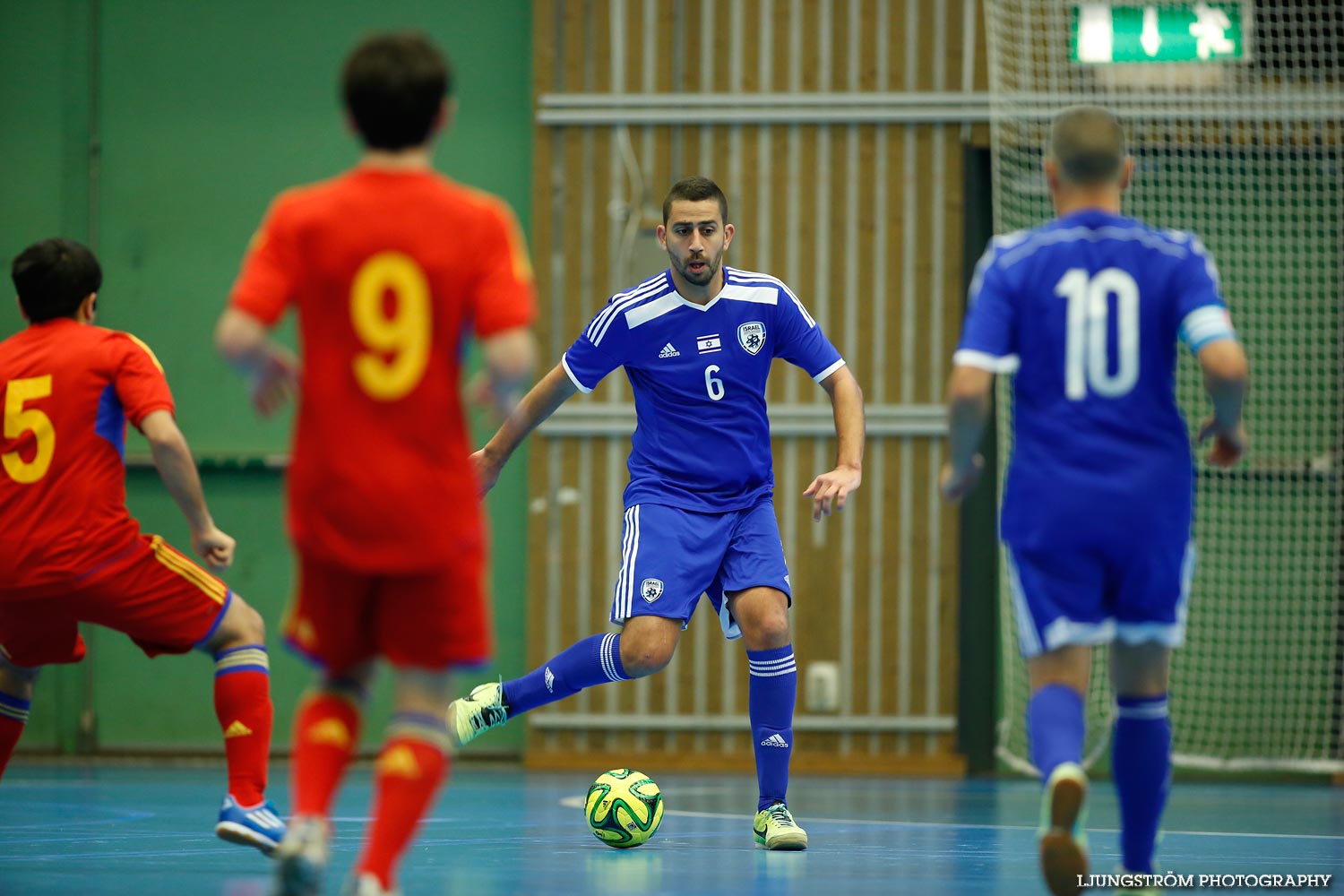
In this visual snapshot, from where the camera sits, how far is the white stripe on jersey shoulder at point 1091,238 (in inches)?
144

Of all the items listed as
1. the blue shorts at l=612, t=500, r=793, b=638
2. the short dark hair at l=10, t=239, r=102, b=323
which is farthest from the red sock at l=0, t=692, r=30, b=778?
the blue shorts at l=612, t=500, r=793, b=638

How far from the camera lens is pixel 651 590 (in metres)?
5.40

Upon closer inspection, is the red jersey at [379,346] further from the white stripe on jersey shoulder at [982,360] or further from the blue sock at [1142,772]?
the blue sock at [1142,772]

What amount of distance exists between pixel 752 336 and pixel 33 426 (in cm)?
243

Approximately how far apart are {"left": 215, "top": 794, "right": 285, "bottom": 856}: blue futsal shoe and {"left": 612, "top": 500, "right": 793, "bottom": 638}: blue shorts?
1.43m

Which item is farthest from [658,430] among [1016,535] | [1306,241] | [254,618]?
[1306,241]

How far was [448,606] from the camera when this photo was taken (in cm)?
324

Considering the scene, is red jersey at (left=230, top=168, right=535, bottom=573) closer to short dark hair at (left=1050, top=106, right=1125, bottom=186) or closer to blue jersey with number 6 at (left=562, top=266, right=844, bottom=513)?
short dark hair at (left=1050, top=106, right=1125, bottom=186)

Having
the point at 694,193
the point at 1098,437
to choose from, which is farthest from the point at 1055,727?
the point at 694,193

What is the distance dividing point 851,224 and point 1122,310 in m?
6.03

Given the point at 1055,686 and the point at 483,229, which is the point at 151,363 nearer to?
the point at 483,229

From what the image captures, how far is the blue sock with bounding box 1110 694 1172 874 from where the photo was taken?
3701 mm

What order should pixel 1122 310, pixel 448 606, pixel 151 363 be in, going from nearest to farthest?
pixel 448 606, pixel 1122 310, pixel 151 363

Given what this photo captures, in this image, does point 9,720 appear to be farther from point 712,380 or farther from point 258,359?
point 712,380
